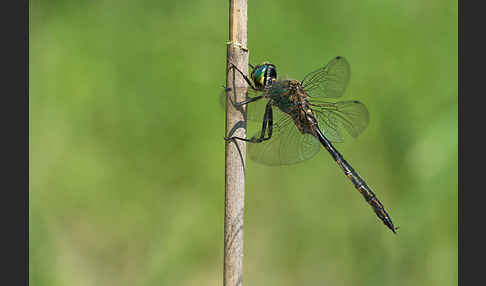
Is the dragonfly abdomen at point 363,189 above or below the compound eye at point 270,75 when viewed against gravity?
below

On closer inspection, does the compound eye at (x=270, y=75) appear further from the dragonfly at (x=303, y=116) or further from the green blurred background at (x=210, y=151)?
the green blurred background at (x=210, y=151)

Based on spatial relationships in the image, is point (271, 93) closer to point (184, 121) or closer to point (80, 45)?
point (184, 121)

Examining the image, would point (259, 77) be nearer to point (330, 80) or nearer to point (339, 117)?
point (330, 80)

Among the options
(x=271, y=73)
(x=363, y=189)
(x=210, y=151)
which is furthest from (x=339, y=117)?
(x=210, y=151)

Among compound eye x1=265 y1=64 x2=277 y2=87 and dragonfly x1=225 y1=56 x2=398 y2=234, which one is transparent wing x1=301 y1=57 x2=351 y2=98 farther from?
compound eye x1=265 y1=64 x2=277 y2=87

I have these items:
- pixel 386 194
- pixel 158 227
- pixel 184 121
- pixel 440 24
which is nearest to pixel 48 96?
pixel 184 121

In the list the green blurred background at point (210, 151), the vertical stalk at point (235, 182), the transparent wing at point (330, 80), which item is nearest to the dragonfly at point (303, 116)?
the transparent wing at point (330, 80)
